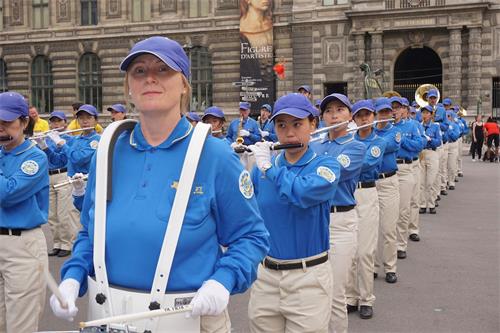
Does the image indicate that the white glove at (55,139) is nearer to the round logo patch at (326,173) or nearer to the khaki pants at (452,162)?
the round logo patch at (326,173)

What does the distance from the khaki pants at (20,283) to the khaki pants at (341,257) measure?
2299 millimetres

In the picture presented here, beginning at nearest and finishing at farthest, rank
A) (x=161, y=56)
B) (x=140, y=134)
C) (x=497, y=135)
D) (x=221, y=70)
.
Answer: (x=161, y=56), (x=140, y=134), (x=497, y=135), (x=221, y=70)

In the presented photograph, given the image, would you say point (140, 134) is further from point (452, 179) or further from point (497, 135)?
point (497, 135)

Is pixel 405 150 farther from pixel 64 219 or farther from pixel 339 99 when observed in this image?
pixel 64 219

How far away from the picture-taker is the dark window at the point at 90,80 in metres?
35.9

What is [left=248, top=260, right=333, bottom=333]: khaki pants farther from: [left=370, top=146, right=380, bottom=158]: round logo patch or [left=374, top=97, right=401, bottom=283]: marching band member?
[left=374, top=97, right=401, bottom=283]: marching band member

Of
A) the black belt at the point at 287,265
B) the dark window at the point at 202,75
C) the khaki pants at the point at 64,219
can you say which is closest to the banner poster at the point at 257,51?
the dark window at the point at 202,75

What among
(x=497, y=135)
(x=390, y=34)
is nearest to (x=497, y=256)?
(x=497, y=135)

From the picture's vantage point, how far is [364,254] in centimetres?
641

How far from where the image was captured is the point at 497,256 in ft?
29.2

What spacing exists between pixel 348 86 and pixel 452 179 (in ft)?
46.4

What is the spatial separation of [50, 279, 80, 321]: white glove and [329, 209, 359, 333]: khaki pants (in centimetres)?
288

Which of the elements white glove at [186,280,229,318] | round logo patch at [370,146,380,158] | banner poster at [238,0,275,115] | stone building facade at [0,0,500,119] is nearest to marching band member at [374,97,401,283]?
round logo patch at [370,146,380,158]

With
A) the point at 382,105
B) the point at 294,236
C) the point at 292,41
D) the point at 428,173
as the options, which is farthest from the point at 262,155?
the point at 292,41
